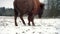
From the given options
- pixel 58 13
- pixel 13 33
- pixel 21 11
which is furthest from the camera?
pixel 58 13

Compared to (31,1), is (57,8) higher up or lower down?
lower down

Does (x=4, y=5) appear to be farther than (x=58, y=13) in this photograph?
Yes

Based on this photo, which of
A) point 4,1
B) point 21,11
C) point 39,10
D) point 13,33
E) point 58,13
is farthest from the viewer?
point 4,1

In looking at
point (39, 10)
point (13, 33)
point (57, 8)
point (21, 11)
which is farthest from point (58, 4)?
point (13, 33)

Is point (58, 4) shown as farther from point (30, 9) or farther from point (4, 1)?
point (30, 9)

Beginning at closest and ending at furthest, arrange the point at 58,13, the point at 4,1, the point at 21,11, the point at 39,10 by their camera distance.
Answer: the point at 21,11
the point at 39,10
the point at 58,13
the point at 4,1

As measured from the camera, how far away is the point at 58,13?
675 inches

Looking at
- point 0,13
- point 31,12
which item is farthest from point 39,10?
point 0,13

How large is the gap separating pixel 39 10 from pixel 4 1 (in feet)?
33.7

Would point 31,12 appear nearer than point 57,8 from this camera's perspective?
Yes

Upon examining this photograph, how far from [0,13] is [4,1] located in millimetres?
1084

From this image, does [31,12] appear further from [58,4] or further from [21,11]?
[58,4]

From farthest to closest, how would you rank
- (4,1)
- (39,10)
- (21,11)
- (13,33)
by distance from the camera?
(4,1)
(39,10)
(21,11)
(13,33)

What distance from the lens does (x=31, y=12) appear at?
24.9 feet
